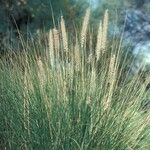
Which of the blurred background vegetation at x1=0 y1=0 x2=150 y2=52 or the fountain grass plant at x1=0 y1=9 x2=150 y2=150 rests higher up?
the fountain grass plant at x1=0 y1=9 x2=150 y2=150

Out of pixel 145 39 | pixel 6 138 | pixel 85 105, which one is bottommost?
pixel 145 39

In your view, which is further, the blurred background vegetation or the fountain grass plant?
the blurred background vegetation

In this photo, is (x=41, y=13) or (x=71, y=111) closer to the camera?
(x=71, y=111)

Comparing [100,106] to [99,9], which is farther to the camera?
[99,9]

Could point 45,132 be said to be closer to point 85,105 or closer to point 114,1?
point 85,105

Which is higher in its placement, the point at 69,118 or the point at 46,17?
the point at 69,118

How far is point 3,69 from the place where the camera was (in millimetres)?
4602

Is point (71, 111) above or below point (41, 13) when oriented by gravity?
above

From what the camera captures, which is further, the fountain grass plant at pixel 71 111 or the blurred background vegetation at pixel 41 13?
the blurred background vegetation at pixel 41 13

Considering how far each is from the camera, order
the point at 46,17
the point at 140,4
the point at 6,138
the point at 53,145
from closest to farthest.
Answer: the point at 53,145
the point at 6,138
the point at 46,17
the point at 140,4

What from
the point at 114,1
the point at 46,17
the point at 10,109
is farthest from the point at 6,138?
the point at 114,1

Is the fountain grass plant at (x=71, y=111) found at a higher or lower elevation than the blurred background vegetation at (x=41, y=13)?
higher

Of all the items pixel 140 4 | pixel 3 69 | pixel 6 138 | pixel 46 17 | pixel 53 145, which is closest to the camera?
pixel 53 145

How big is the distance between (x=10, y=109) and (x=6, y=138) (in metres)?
0.21
